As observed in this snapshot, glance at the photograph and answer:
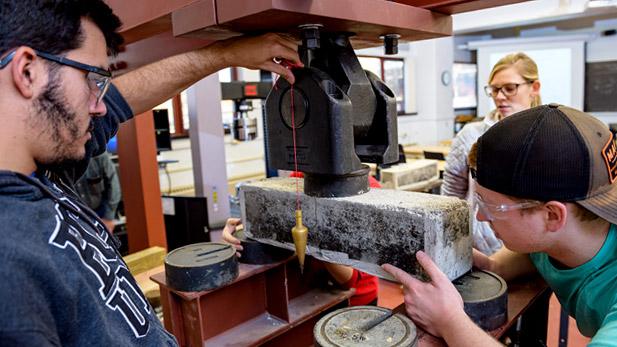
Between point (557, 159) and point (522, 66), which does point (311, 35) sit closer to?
point (557, 159)

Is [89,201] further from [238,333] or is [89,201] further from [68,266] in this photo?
[68,266]

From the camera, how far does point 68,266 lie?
0.78m

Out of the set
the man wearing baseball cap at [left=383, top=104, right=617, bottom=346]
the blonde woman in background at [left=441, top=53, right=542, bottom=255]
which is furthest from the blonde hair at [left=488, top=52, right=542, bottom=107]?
the man wearing baseball cap at [left=383, top=104, right=617, bottom=346]

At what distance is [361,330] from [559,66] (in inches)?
350

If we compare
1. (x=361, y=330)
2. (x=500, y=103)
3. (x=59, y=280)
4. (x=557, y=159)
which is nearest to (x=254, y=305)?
(x=361, y=330)

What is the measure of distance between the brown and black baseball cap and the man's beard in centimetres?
96

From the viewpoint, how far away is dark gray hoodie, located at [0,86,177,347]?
66 cm

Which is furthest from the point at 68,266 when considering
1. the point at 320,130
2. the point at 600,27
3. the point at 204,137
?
the point at 600,27

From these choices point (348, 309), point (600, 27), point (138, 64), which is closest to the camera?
point (348, 309)

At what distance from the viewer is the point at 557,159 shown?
100 cm

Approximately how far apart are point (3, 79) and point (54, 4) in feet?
0.58

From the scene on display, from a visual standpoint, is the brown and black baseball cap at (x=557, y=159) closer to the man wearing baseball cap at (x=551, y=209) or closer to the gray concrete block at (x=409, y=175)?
the man wearing baseball cap at (x=551, y=209)

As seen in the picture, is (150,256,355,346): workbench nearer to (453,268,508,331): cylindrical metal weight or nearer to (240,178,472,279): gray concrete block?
(240,178,472,279): gray concrete block

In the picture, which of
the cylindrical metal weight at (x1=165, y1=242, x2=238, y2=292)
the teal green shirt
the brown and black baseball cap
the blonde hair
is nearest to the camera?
the brown and black baseball cap
